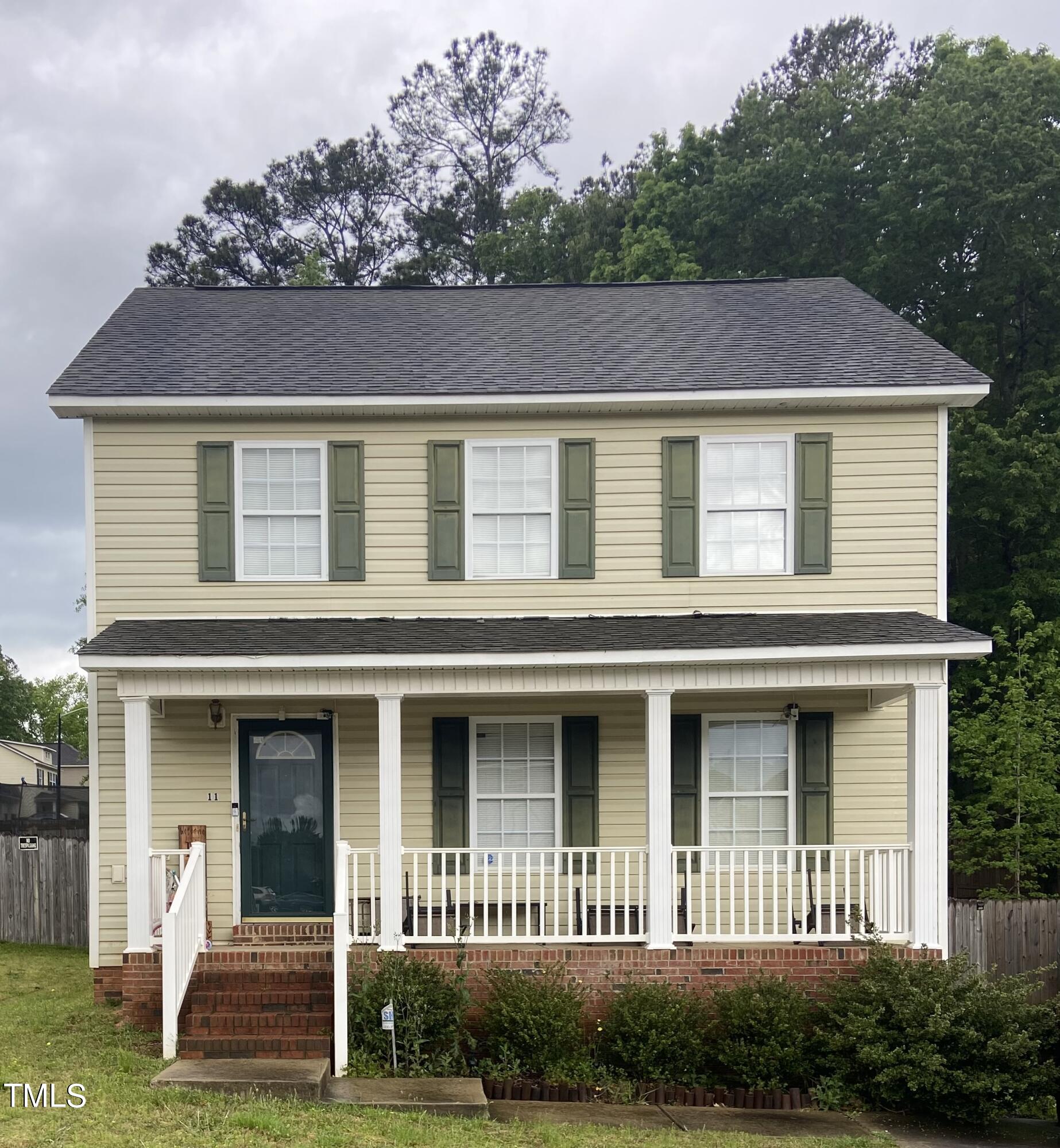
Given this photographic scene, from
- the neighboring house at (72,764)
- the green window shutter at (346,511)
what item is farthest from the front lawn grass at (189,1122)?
the neighboring house at (72,764)

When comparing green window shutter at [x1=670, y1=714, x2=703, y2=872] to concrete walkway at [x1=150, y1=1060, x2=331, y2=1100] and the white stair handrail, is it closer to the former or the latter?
the white stair handrail

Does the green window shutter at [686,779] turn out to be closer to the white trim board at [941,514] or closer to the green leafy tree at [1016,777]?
the white trim board at [941,514]

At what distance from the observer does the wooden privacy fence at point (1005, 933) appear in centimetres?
1312

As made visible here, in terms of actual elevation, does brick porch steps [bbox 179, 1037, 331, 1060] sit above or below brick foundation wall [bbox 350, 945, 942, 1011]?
below

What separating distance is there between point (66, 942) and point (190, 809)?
22.2 ft

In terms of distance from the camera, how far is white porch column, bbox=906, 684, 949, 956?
10352 mm

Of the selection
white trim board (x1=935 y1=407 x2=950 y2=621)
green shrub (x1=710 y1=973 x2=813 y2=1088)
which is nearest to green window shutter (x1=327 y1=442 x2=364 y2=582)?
green shrub (x1=710 y1=973 x2=813 y2=1088)

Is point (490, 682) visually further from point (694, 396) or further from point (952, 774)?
point (952, 774)

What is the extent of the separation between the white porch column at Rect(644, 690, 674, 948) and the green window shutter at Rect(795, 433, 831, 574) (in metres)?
2.41

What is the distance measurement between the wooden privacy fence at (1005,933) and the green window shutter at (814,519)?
446 centimetres

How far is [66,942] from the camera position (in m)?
16.9

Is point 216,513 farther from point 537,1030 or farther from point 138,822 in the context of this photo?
point 537,1030

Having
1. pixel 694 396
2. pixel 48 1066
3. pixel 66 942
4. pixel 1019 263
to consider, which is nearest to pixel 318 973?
pixel 48 1066

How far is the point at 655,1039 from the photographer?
9.54 metres
